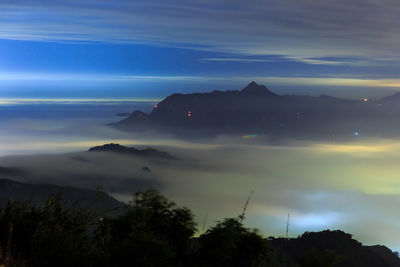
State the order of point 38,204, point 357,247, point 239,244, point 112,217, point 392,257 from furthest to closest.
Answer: point 392,257
point 357,247
point 38,204
point 112,217
point 239,244

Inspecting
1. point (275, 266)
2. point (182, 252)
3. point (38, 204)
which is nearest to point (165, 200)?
→ point (182, 252)

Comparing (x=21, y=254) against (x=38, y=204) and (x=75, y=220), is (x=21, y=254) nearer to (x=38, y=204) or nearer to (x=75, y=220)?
(x=75, y=220)

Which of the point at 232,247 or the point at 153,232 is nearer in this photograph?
the point at 232,247

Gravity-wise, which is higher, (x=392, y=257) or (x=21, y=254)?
(x=21, y=254)

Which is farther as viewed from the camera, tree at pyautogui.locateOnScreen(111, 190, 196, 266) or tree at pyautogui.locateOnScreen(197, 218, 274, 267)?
tree at pyautogui.locateOnScreen(197, 218, 274, 267)

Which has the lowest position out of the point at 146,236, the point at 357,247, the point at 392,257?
the point at 392,257

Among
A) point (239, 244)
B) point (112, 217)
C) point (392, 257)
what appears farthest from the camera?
point (392, 257)

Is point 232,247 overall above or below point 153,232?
below

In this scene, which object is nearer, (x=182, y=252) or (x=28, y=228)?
(x=182, y=252)

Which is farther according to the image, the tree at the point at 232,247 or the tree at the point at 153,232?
the tree at the point at 232,247
